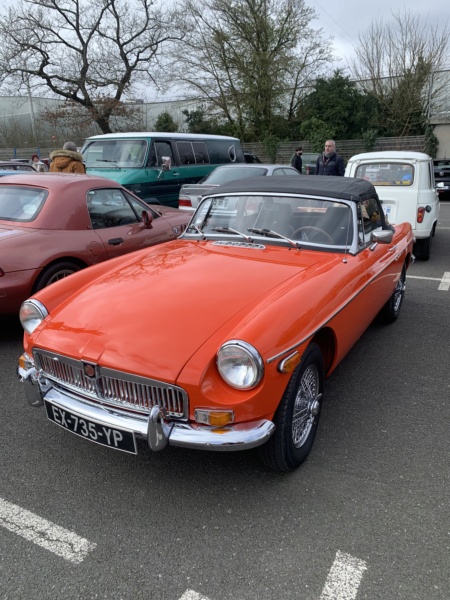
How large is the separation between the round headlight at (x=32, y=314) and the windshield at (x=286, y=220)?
58.2 inches

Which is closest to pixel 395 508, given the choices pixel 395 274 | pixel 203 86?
pixel 395 274

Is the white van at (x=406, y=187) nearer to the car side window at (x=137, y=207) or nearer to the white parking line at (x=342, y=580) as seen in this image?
the car side window at (x=137, y=207)

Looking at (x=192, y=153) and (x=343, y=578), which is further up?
(x=192, y=153)

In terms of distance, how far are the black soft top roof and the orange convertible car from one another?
0.02m

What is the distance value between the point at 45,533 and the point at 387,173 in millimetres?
7428

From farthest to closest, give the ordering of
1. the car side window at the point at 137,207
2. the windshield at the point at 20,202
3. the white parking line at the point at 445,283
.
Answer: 1. the white parking line at the point at 445,283
2. the car side window at the point at 137,207
3. the windshield at the point at 20,202

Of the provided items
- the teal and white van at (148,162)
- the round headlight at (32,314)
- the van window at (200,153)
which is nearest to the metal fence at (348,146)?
the van window at (200,153)

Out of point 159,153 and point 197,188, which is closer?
point 197,188

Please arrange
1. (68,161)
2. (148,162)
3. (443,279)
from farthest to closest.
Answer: (148,162)
(68,161)
(443,279)

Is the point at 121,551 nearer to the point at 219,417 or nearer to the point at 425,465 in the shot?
the point at 219,417

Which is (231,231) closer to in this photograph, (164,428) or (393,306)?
(164,428)

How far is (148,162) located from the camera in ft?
31.8

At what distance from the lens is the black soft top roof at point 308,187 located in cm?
384

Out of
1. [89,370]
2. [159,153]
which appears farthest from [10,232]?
[159,153]
